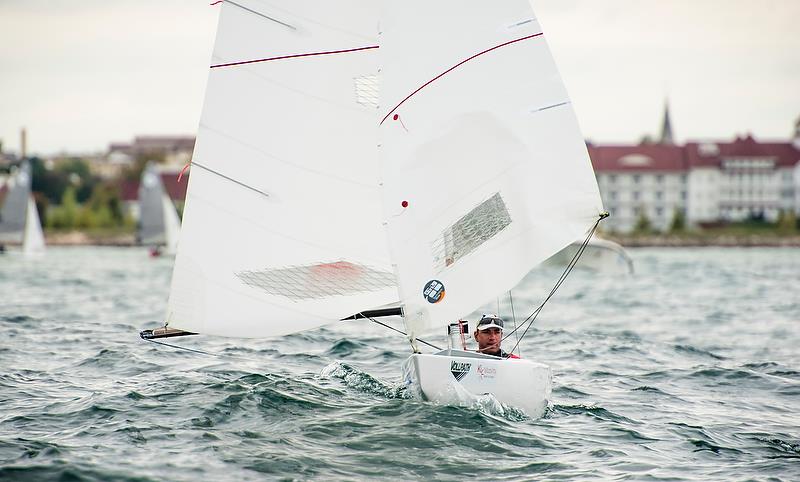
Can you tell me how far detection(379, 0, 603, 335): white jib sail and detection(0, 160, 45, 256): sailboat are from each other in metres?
46.3

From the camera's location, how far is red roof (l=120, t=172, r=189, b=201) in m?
103

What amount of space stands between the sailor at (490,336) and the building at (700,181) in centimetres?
9876

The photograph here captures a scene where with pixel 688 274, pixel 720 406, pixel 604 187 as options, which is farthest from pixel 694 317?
pixel 604 187

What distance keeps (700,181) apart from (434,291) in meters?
104

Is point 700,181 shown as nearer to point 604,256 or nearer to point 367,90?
point 604,256

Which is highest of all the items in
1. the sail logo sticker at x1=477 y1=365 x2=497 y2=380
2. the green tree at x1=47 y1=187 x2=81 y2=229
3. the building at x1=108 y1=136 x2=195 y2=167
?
the building at x1=108 y1=136 x2=195 y2=167

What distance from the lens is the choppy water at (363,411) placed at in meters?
8.25

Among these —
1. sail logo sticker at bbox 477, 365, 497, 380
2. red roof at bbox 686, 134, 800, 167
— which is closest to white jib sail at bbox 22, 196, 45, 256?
sail logo sticker at bbox 477, 365, 497, 380

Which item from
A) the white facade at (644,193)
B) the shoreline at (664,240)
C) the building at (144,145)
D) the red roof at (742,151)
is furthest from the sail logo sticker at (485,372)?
the building at (144,145)

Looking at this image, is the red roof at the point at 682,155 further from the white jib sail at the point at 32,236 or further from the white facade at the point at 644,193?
the white jib sail at the point at 32,236

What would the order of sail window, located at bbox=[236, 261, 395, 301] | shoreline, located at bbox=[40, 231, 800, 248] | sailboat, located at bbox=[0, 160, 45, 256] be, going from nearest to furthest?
sail window, located at bbox=[236, 261, 395, 301] → sailboat, located at bbox=[0, 160, 45, 256] → shoreline, located at bbox=[40, 231, 800, 248]

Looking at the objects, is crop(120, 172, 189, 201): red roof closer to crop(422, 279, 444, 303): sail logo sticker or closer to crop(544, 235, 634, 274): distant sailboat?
crop(544, 235, 634, 274): distant sailboat

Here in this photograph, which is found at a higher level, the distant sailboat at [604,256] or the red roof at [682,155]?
the red roof at [682,155]

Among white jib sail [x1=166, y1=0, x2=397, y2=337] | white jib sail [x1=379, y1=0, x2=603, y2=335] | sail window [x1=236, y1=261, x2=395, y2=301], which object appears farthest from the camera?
sail window [x1=236, y1=261, x2=395, y2=301]
